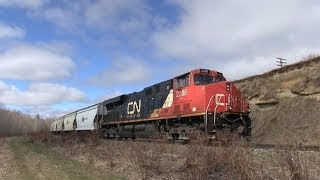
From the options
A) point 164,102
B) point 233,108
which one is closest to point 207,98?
point 233,108

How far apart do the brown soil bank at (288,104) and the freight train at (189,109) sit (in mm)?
3833

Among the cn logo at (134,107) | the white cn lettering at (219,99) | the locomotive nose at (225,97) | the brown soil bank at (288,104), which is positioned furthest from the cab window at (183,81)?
the cn logo at (134,107)

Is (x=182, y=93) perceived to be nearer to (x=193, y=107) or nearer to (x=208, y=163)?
(x=193, y=107)

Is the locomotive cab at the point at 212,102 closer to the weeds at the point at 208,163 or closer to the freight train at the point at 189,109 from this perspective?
the freight train at the point at 189,109

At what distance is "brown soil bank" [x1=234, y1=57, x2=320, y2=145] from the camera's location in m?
22.5

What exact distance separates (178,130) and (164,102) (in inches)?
118

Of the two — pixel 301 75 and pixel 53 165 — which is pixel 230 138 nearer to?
pixel 53 165

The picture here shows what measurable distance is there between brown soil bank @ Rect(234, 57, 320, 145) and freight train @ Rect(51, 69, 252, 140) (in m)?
3.83

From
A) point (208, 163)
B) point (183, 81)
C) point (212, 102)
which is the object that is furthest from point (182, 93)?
point (208, 163)

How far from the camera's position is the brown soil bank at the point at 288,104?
22.5m

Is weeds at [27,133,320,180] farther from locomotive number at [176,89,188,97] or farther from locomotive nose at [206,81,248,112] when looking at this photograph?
locomotive number at [176,89,188,97]

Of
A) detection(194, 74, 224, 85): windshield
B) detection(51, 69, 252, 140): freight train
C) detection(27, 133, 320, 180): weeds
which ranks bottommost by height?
detection(27, 133, 320, 180): weeds

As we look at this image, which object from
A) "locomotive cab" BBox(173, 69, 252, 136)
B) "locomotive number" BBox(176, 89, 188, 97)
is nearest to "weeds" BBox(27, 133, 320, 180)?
"locomotive cab" BBox(173, 69, 252, 136)

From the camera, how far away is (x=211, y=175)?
1031 centimetres
